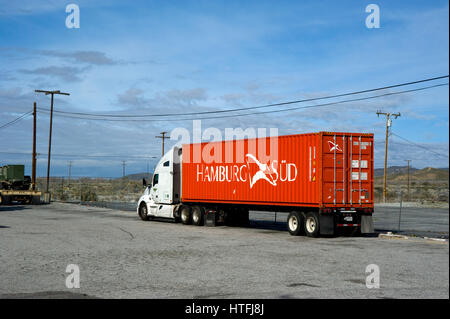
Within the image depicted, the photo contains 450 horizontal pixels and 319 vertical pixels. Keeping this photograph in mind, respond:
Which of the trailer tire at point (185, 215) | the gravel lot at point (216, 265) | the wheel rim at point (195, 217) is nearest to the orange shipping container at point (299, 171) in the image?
the gravel lot at point (216, 265)

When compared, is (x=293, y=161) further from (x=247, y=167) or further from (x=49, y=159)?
(x=49, y=159)

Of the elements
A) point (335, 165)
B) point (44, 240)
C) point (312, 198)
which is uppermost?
point (335, 165)

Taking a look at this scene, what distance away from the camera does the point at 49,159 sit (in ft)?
172

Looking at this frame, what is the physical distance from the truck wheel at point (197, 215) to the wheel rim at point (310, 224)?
22.4ft

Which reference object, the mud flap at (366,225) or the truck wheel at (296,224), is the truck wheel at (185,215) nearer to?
the truck wheel at (296,224)

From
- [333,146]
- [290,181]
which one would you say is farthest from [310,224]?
[333,146]

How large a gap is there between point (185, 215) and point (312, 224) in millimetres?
8296

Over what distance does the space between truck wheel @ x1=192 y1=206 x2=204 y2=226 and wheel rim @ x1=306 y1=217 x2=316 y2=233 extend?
6839 millimetres

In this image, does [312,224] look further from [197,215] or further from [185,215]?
[185,215]

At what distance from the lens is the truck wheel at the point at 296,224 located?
65.2 feet

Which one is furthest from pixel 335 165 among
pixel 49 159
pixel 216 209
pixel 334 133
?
pixel 49 159

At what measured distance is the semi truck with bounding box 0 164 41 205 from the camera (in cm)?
4753

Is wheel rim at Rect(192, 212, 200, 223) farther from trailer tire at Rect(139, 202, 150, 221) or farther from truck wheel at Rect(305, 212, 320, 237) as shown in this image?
truck wheel at Rect(305, 212, 320, 237)
